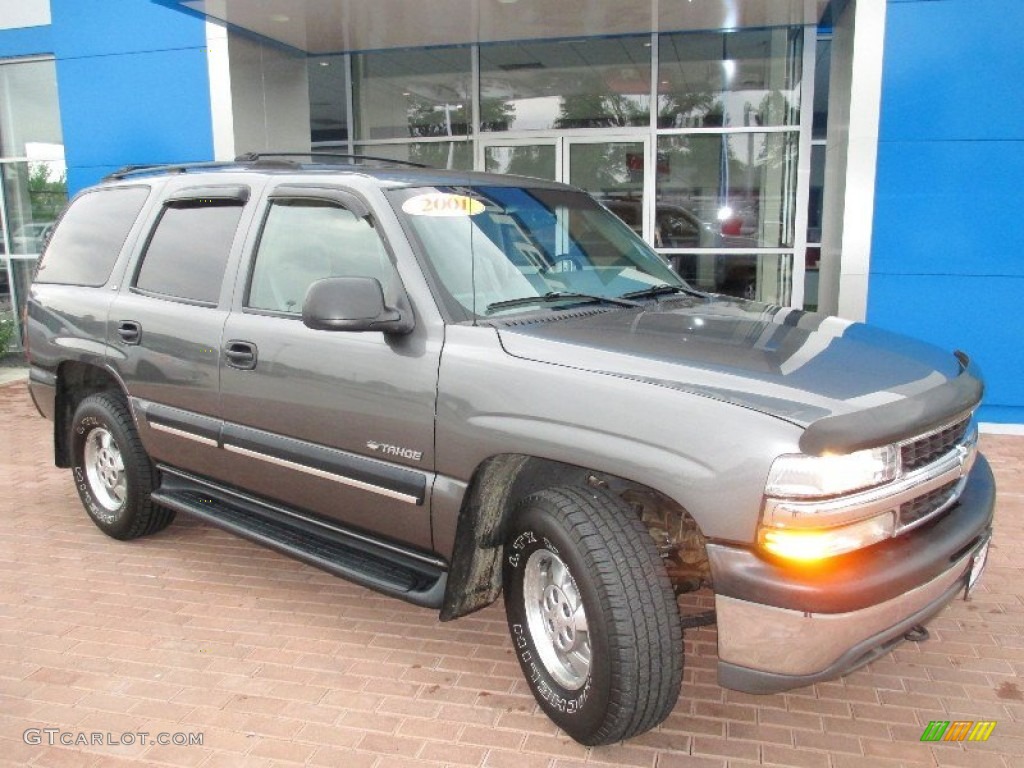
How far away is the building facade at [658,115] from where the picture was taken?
7.43 m

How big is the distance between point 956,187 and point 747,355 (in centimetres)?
564

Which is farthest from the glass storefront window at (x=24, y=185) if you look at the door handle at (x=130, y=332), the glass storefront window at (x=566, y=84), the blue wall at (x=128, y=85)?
the door handle at (x=130, y=332)

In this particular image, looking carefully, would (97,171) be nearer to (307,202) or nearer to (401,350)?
(307,202)

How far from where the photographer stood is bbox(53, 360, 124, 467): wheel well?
5.22m

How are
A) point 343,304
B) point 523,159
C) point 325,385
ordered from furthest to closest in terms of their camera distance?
point 523,159
point 325,385
point 343,304

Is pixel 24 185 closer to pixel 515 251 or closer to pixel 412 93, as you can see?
pixel 412 93

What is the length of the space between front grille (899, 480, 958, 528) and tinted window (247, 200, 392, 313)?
2.10m

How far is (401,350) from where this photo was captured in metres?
3.40

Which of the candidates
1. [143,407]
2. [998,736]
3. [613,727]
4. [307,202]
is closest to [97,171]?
[143,407]

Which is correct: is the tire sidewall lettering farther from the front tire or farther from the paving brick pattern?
the paving brick pattern

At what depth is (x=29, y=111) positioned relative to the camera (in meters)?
12.2

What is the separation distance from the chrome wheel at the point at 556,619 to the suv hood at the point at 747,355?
0.73m

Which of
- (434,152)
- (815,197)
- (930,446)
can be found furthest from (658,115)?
(930,446)

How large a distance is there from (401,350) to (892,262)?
5.74 m
